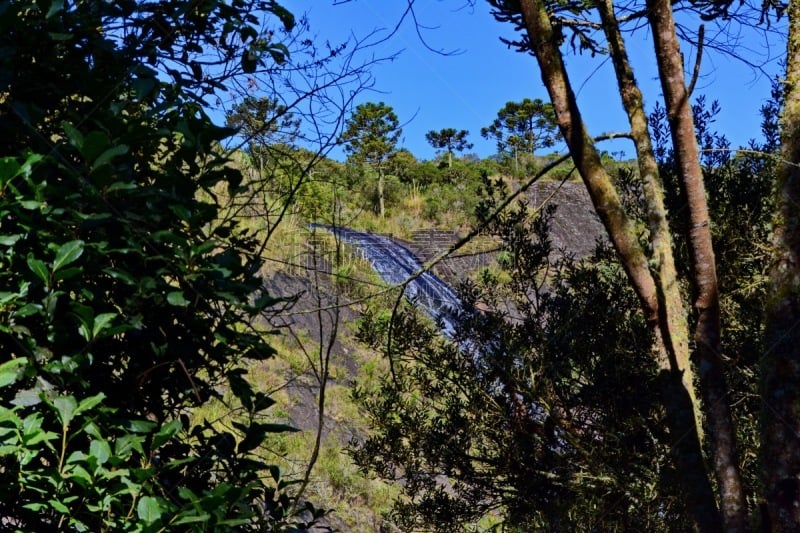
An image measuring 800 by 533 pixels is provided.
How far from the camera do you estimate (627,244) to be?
8.14 feet

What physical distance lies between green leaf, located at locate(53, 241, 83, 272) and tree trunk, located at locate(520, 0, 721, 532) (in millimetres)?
1680

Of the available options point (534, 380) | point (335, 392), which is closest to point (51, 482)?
point (534, 380)

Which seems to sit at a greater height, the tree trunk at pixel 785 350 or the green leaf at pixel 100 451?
the tree trunk at pixel 785 350

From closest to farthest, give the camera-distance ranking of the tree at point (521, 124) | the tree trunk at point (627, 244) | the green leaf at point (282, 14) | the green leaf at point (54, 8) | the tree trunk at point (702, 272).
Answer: the green leaf at point (54, 8), the green leaf at point (282, 14), the tree trunk at point (627, 244), the tree trunk at point (702, 272), the tree at point (521, 124)

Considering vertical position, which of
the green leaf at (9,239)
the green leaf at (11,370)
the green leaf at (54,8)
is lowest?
the green leaf at (11,370)

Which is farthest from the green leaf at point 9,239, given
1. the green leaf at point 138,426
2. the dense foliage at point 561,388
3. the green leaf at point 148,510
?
the dense foliage at point 561,388

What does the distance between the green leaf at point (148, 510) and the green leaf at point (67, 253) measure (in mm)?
458

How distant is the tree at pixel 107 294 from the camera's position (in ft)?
4.23

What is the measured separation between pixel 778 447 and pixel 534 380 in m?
1.70

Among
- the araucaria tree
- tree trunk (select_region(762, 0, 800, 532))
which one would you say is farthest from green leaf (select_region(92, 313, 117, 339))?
tree trunk (select_region(762, 0, 800, 532))

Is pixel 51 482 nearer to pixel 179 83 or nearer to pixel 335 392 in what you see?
pixel 179 83

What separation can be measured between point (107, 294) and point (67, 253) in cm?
21

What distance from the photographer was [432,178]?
27.4 m

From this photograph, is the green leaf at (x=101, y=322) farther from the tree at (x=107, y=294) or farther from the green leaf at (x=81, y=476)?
the green leaf at (x=81, y=476)
